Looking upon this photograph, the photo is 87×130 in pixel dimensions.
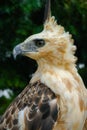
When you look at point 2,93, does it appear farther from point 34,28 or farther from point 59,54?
point 59,54

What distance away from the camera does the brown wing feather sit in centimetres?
638

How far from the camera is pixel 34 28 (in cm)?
867

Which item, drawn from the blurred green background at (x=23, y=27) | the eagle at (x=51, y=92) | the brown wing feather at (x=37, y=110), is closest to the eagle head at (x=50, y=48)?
the eagle at (x=51, y=92)

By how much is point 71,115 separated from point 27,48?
67 centimetres

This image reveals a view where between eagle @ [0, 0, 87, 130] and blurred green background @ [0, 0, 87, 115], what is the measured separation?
6.11 ft

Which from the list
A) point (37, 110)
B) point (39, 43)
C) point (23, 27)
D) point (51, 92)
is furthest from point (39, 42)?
point (23, 27)

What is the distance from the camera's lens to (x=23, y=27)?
8.59 meters

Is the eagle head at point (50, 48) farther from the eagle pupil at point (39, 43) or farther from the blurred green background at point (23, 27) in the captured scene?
the blurred green background at point (23, 27)

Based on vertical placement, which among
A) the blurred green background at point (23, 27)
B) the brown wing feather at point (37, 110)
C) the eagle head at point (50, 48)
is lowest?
the brown wing feather at point (37, 110)

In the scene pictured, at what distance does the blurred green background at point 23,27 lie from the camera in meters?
8.56

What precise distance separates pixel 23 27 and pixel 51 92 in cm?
224

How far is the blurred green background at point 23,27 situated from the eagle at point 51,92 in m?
1.86

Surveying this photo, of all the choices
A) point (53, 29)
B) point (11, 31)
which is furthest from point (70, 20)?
point (53, 29)

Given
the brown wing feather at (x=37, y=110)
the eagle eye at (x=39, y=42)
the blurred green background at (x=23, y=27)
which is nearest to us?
the brown wing feather at (x=37, y=110)
